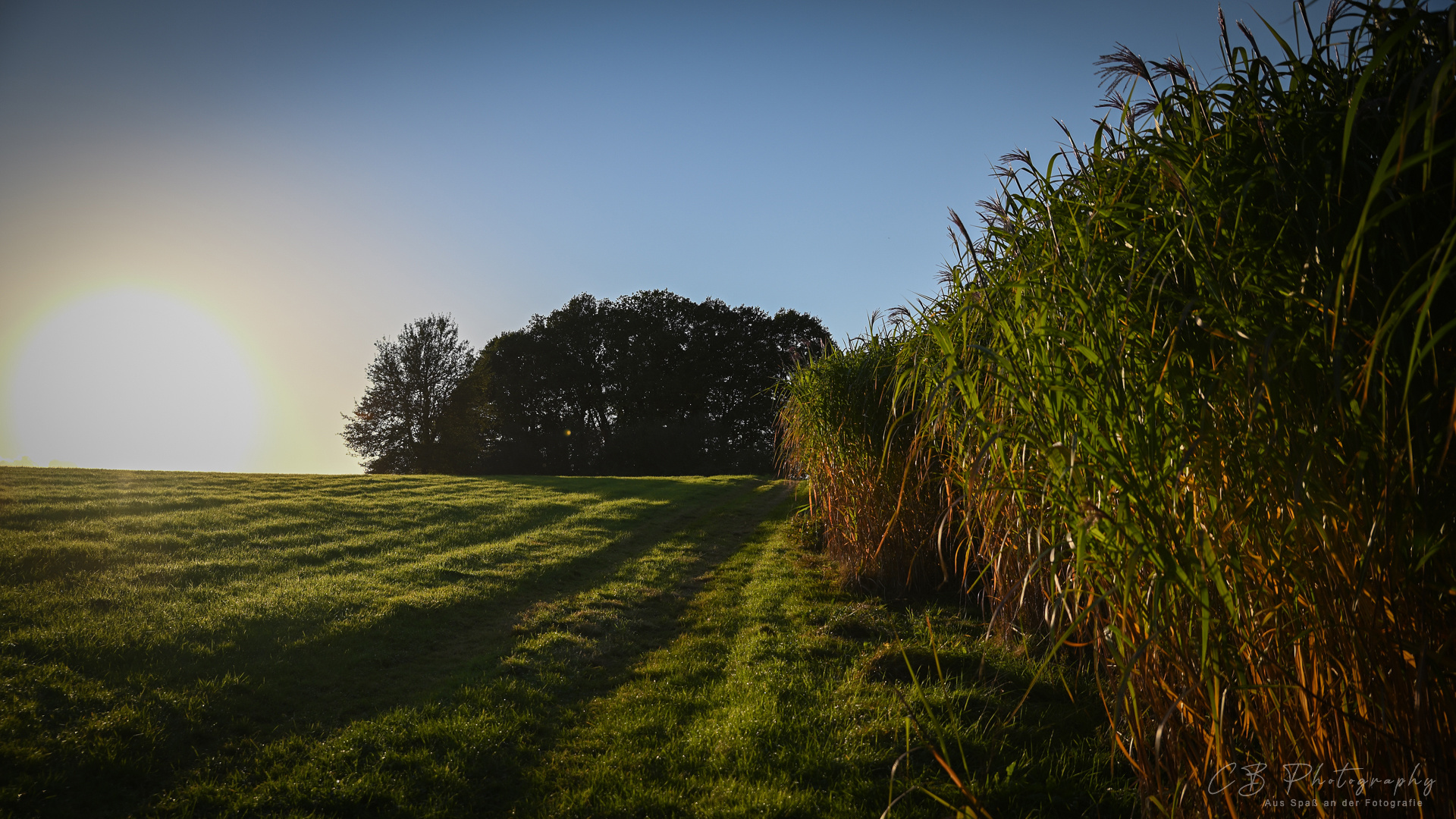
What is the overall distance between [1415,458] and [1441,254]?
588 mm

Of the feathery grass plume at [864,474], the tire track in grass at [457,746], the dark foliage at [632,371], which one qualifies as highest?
the dark foliage at [632,371]

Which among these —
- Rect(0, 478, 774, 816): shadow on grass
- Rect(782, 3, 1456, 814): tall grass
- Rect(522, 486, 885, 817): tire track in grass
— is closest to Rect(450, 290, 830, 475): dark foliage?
Rect(0, 478, 774, 816): shadow on grass

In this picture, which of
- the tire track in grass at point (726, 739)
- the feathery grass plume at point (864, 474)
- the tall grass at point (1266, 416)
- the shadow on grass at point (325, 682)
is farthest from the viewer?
the feathery grass plume at point (864, 474)

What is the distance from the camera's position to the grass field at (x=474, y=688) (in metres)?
3.36

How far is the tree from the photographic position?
36.1m

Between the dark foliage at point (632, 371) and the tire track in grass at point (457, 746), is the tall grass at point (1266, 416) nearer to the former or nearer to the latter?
the tire track in grass at point (457, 746)

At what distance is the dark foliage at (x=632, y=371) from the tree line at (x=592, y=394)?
0.09 m

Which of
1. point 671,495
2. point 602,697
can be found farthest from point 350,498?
point 602,697

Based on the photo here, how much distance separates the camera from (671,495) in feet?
63.6

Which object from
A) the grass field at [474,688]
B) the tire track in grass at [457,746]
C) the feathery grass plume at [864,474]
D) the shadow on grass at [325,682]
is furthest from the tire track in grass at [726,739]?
the feathery grass plume at [864,474]

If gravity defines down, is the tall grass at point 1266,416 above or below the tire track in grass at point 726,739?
above

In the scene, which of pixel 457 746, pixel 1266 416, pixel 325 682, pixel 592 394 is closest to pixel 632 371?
pixel 592 394

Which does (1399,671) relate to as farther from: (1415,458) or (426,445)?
(426,445)

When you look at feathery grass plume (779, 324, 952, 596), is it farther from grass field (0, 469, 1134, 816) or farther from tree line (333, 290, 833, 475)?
tree line (333, 290, 833, 475)
